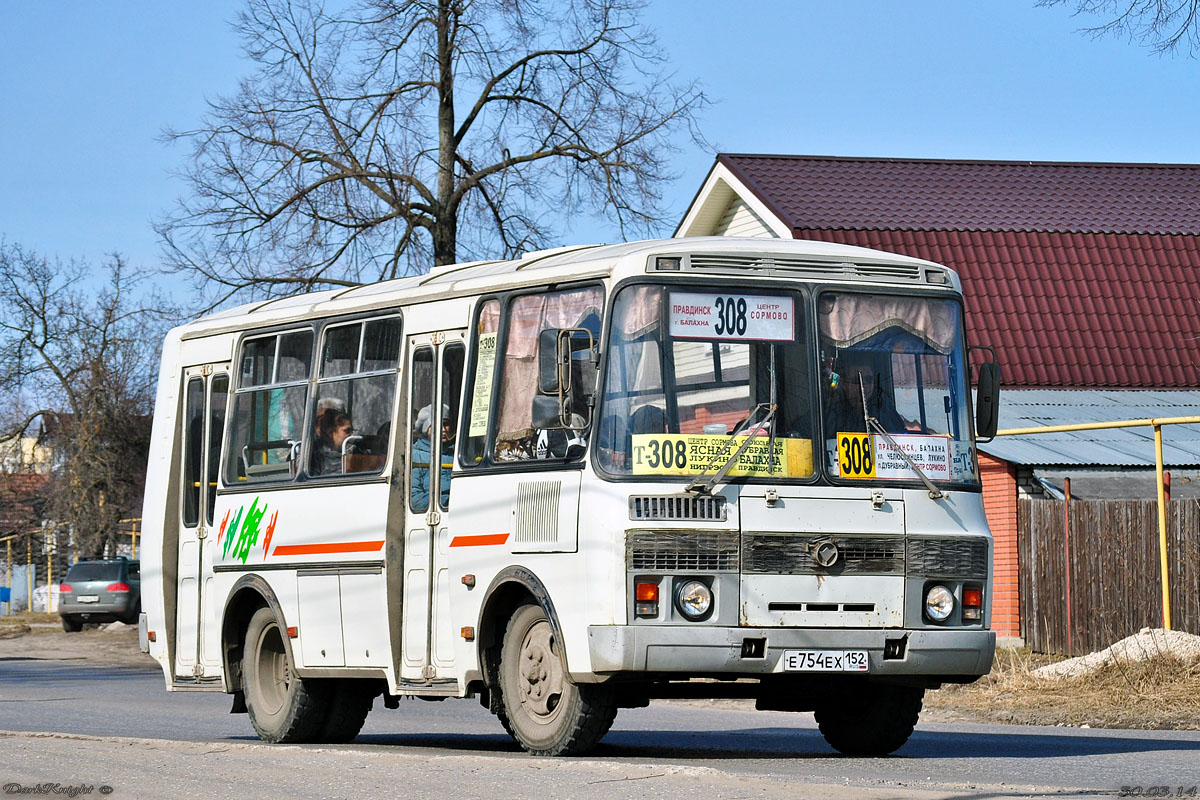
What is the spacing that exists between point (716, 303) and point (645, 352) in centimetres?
55

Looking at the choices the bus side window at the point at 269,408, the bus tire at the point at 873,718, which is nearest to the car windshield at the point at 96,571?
the bus side window at the point at 269,408

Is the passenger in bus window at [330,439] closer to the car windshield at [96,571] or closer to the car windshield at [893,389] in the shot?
the car windshield at [893,389]

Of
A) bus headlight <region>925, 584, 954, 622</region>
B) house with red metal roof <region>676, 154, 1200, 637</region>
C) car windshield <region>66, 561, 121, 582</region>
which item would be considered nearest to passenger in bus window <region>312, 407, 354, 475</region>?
bus headlight <region>925, 584, 954, 622</region>

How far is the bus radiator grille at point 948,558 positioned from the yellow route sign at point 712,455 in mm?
780

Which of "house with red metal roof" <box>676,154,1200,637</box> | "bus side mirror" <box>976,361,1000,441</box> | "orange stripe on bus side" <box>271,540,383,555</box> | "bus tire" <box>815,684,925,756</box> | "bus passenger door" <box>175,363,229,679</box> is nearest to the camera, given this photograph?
"bus side mirror" <box>976,361,1000,441</box>

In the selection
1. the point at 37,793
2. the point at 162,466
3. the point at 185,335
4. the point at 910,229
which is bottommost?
the point at 37,793

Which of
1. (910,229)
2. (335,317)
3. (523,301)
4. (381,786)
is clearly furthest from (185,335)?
(910,229)

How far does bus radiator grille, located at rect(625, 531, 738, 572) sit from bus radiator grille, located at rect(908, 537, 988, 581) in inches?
43.2

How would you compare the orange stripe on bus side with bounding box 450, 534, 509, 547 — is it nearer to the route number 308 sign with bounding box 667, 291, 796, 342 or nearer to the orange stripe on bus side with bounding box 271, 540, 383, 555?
the orange stripe on bus side with bounding box 271, 540, 383, 555

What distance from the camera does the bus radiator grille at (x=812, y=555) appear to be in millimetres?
10633

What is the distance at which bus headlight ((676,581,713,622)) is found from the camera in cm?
1051

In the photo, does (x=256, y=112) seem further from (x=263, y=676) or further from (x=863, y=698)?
(x=863, y=698)

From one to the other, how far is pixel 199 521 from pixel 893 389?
5.97m

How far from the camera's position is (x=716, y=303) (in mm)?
10969
